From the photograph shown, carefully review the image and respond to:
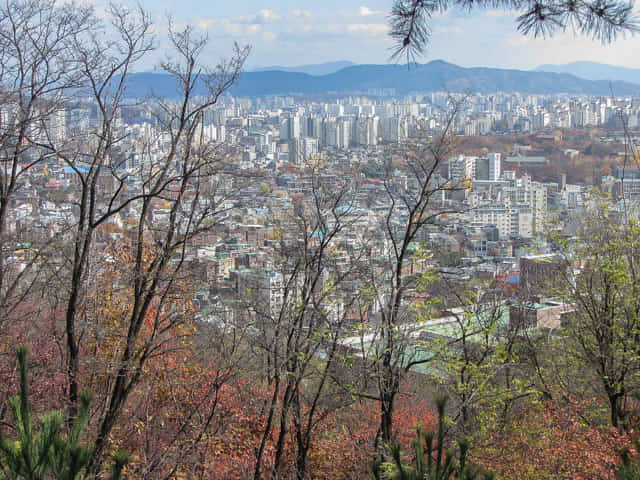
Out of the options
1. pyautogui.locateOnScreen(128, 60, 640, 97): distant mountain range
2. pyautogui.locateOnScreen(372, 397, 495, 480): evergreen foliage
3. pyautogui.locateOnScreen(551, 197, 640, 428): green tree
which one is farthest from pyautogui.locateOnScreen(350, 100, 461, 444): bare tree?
pyautogui.locateOnScreen(128, 60, 640, 97): distant mountain range

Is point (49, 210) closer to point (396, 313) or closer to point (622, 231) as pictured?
point (396, 313)

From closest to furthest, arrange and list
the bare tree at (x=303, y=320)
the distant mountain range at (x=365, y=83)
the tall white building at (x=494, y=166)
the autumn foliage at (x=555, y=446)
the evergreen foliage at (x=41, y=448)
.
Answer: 1. the evergreen foliage at (x=41, y=448)
2. the autumn foliage at (x=555, y=446)
3. the bare tree at (x=303, y=320)
4. the tall white building at (x=494, y=166)
5. the distant mountain range at (x=365, y=83)

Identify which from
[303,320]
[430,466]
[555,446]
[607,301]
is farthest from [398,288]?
[430,466]

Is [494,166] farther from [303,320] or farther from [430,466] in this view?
[430,466]

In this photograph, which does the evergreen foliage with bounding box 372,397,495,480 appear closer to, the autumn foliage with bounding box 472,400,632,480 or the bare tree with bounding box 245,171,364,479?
the autumn foliage with bounding box 472,400,632,480

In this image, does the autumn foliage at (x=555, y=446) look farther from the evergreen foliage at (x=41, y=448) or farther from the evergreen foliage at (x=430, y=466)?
the evergreen foliage at (x=41, y=448)

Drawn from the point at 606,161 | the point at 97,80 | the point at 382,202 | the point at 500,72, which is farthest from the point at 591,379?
the point at 500,72

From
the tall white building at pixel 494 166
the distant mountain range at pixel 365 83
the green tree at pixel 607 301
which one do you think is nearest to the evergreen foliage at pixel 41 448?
the green tree at pixel 607 301

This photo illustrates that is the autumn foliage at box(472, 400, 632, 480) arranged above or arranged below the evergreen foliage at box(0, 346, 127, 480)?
below
